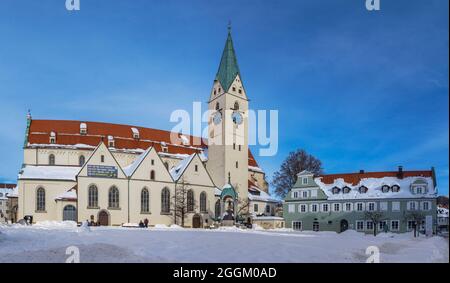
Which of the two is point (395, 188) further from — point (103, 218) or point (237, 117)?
point (103, 218)

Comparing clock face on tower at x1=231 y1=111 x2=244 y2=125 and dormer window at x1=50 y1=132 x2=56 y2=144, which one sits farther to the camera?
clock face on tower at x1=231 y1=111 x2=244 y2=125

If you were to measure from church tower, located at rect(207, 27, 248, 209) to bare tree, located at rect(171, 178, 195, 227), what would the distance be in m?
8.81

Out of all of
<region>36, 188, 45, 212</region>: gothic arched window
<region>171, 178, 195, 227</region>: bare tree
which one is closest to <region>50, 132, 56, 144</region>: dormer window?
<region>36, 188, 45, 212</region>: gothic arched window

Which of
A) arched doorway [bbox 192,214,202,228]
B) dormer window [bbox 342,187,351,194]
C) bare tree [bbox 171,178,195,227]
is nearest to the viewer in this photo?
dormer window [bbox 342,187,351,194]

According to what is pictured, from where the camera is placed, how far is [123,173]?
49.6 metres

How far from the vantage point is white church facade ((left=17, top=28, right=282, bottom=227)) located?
47.8 m

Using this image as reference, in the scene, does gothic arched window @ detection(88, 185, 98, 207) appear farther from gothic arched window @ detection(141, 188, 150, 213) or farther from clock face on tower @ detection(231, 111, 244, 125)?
clock face on tower @ detection(231, 111, 244, 125)

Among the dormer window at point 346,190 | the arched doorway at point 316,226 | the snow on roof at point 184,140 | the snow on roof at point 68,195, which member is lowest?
the arched doorway at point 316,226

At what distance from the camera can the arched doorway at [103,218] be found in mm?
46912

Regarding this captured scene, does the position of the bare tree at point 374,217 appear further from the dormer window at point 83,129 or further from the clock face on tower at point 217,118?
the dormer window at point 83,129

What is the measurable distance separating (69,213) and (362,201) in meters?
35.7

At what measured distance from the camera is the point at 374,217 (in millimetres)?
45875

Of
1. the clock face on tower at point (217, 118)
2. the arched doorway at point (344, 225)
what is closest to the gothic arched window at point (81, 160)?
the clock face on tower at point (217, 118)

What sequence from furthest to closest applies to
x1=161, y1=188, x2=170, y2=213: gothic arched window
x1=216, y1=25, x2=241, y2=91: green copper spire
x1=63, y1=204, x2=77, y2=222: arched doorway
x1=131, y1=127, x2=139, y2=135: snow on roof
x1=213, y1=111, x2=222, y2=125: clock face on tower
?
x1=131, y1=127, x2=139, y2=135: snow on roof, x1=216, y1=25, x2=241, y2=91: green copper spire, x1=213, y1=111, x2=222, y2=125: clock face on tower, x1=161, y1=188, x2=170, y2=213: gothic arched window, x1=63, y1=204, x2=77, y2=222: arched doorway
